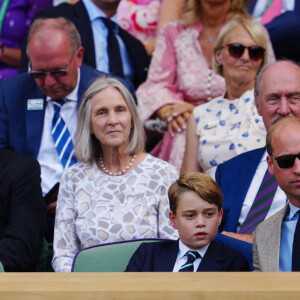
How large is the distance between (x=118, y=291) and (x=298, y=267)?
114 centimetres

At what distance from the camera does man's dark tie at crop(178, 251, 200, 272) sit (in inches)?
96.0

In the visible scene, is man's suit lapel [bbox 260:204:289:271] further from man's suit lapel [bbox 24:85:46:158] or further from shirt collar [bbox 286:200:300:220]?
man's suit lapel [bbox 24:85:46:158]

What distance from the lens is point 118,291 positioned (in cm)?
110

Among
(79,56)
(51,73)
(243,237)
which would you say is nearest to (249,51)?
(79,56)

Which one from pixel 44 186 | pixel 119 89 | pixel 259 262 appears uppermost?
pixel 119 89

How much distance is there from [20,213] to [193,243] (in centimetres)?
91

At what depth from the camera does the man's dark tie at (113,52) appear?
4.23 m

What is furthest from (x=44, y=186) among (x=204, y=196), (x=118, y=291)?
(x=118, y=291)

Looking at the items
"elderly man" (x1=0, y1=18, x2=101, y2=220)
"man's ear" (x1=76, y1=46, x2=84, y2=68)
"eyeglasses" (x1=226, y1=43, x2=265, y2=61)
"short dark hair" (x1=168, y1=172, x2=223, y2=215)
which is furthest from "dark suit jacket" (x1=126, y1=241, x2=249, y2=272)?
"man's ear" (x1=76, y1=46, x2=84, y2=68)

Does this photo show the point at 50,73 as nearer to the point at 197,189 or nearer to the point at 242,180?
the point at 242,180

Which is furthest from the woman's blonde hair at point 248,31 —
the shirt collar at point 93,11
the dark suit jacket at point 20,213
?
the dark suit jacket at point 20,213

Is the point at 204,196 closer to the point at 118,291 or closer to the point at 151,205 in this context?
the point at 151,205

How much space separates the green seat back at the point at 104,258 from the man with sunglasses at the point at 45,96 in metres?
1.09

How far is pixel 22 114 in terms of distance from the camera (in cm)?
377
